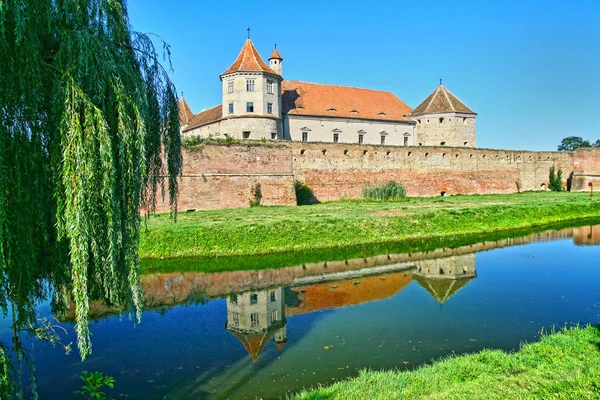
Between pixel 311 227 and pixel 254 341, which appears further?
pixel 311 227

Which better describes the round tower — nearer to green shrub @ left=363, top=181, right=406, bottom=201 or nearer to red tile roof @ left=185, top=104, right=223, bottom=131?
red tile roof @ left=185, top=104, right=223, bottom=131

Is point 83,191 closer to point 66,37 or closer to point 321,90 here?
point 66,37

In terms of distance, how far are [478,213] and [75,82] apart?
67.1 feet

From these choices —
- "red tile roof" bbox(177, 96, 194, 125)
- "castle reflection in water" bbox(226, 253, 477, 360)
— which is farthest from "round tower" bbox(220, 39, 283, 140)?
"castle reflection in water" bbox(226, 253, 477, 360)

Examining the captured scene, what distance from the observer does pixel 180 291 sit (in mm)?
11766

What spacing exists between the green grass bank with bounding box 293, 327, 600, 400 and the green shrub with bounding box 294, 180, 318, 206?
2027cm

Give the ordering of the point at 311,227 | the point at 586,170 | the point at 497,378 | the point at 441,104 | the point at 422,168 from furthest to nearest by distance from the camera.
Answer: the point at 586,170
the point at 441,104
the point at 422,168
the point at 311,227
the point at 497,378

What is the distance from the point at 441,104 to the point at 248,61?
56.9 ft

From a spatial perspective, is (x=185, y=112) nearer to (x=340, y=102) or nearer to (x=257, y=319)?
(x=340, y=102)

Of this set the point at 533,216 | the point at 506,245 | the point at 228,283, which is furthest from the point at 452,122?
the point at 228,283

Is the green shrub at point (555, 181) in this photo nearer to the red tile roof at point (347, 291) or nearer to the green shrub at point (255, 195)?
the green shrub at point (255, 195)

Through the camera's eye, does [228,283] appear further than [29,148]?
Yes

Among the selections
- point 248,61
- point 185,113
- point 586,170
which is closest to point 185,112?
point 185,113

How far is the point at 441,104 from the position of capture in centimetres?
3978
